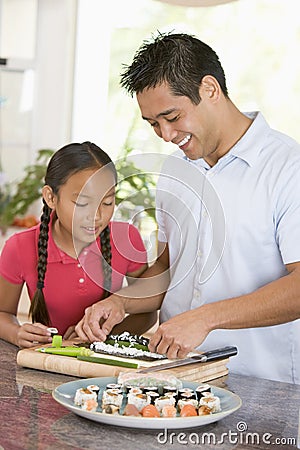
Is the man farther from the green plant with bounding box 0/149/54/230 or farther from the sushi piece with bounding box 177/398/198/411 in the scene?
the green plant with bounding box 0/149/54/230

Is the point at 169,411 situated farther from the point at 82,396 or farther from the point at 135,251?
the point at 135,251

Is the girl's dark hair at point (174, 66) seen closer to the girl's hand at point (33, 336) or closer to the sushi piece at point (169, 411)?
the girl's hand at point (33, 336)

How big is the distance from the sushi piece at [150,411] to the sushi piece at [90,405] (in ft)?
0.28

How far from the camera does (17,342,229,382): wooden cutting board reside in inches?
68.0

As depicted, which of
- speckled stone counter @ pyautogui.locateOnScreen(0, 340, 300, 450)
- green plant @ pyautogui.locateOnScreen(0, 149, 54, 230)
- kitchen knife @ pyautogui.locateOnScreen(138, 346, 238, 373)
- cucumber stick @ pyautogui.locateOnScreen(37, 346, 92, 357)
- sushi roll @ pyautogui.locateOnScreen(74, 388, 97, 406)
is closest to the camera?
speckled stone counter @ pyautogui.locateOnScreen(0, 340, 300, 450)

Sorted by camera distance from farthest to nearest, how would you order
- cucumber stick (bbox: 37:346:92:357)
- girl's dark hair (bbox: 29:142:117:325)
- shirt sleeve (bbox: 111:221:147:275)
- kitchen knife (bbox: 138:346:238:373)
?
1. shirt sleeve (bbox: 111:221:147:275)
2. girl's dark hair (bbox: 29:142:117:325)
3. cucumber stick (bbox: 37:346:92:357)
4. kitchen knife (bbox: 138:346:238:373)

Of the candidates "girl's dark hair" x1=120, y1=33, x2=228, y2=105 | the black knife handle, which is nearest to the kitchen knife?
the black knife handle

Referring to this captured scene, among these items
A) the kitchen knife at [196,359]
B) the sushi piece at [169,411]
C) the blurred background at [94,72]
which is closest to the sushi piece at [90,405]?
the sushi piece at [169,411]

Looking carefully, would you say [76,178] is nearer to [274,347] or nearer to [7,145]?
[274,347]

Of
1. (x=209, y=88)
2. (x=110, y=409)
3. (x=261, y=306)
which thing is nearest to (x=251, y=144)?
(x=209, y=88)

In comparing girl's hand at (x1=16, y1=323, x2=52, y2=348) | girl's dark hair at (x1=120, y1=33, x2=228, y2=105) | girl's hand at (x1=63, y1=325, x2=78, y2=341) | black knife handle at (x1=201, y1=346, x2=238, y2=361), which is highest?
girl's dark hair at (x1=120, y1=33, x2=228, y2=105)

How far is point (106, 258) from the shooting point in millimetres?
2260

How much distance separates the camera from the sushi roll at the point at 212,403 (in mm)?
1459

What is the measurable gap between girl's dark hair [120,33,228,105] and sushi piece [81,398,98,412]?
751 mm
